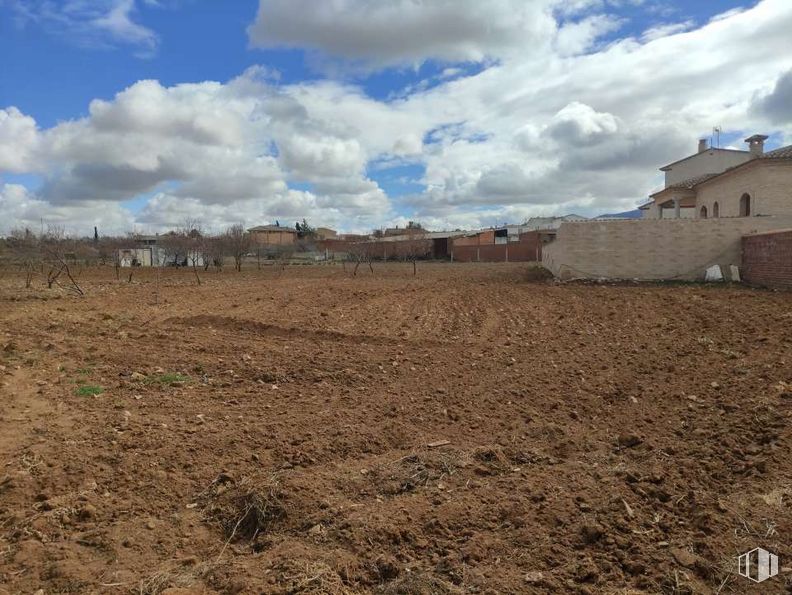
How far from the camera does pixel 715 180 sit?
85.9ft

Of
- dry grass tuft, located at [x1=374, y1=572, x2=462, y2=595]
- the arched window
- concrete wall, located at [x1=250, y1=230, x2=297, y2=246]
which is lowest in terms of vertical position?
dry grass tuft, located at [x1=374, y1=572, x2=462, y2=595]

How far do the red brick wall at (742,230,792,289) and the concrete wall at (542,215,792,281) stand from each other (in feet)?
2.54

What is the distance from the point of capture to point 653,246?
64.2 ft

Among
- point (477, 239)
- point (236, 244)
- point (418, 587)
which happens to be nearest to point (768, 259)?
point (418, 587)

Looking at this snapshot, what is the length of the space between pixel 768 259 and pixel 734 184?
9.47 metres

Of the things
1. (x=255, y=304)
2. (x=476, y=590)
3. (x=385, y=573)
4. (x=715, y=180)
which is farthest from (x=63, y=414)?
(x=715, y=180)

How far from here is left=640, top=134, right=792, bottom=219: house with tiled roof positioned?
21109 mm

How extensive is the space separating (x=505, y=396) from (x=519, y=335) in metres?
3.87

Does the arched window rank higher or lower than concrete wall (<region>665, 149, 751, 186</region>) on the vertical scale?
lower

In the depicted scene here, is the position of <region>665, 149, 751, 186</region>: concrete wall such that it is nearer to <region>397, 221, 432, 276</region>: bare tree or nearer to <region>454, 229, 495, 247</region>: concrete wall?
<region>454, 229, 495, 247</region>: concrete wall

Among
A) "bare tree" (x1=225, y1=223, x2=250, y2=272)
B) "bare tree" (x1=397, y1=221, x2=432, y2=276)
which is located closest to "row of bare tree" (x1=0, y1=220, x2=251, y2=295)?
"bare tree" (x1=225, y1=223, x2=250, y2=272)

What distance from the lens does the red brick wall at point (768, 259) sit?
15500mm

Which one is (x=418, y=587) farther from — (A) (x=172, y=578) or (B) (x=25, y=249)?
(B) (x=25, y=249)

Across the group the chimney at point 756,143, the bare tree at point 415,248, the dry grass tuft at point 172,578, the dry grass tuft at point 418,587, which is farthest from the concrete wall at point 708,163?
the dry grass tuft at point 172,578
